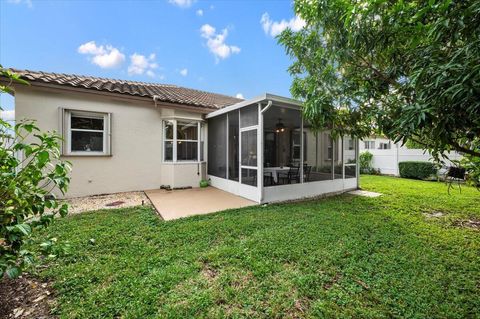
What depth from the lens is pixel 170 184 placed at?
9.66 meters

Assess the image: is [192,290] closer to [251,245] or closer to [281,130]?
[251,245]

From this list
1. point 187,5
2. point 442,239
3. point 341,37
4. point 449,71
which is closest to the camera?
point 449,71

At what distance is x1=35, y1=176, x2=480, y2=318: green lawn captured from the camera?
257 centimetres

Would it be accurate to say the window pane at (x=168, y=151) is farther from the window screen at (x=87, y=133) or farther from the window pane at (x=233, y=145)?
the window pane at (x=233, y=145)

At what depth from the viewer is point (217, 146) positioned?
32.1 ft

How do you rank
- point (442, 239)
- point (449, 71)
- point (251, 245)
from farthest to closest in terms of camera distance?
point (442, 239), point (251, 245), point (449, 71)

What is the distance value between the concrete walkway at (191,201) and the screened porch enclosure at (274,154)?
0.52 metres

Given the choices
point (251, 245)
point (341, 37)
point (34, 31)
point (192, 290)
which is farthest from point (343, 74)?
point (34, 31)

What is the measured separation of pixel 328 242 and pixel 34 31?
14022 mm

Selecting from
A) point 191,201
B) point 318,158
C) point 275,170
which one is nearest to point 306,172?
point 318,158

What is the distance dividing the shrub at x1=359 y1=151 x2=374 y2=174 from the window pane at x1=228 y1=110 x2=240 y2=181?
12.0 metres

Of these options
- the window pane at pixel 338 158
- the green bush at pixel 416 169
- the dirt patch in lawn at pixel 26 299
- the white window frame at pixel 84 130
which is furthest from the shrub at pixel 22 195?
the green bush at pixel 416 169

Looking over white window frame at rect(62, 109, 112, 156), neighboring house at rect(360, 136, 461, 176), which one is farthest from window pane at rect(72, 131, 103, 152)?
neighboring house at rect(360, 136, 461, 176)

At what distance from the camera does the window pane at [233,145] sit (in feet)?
27.7
